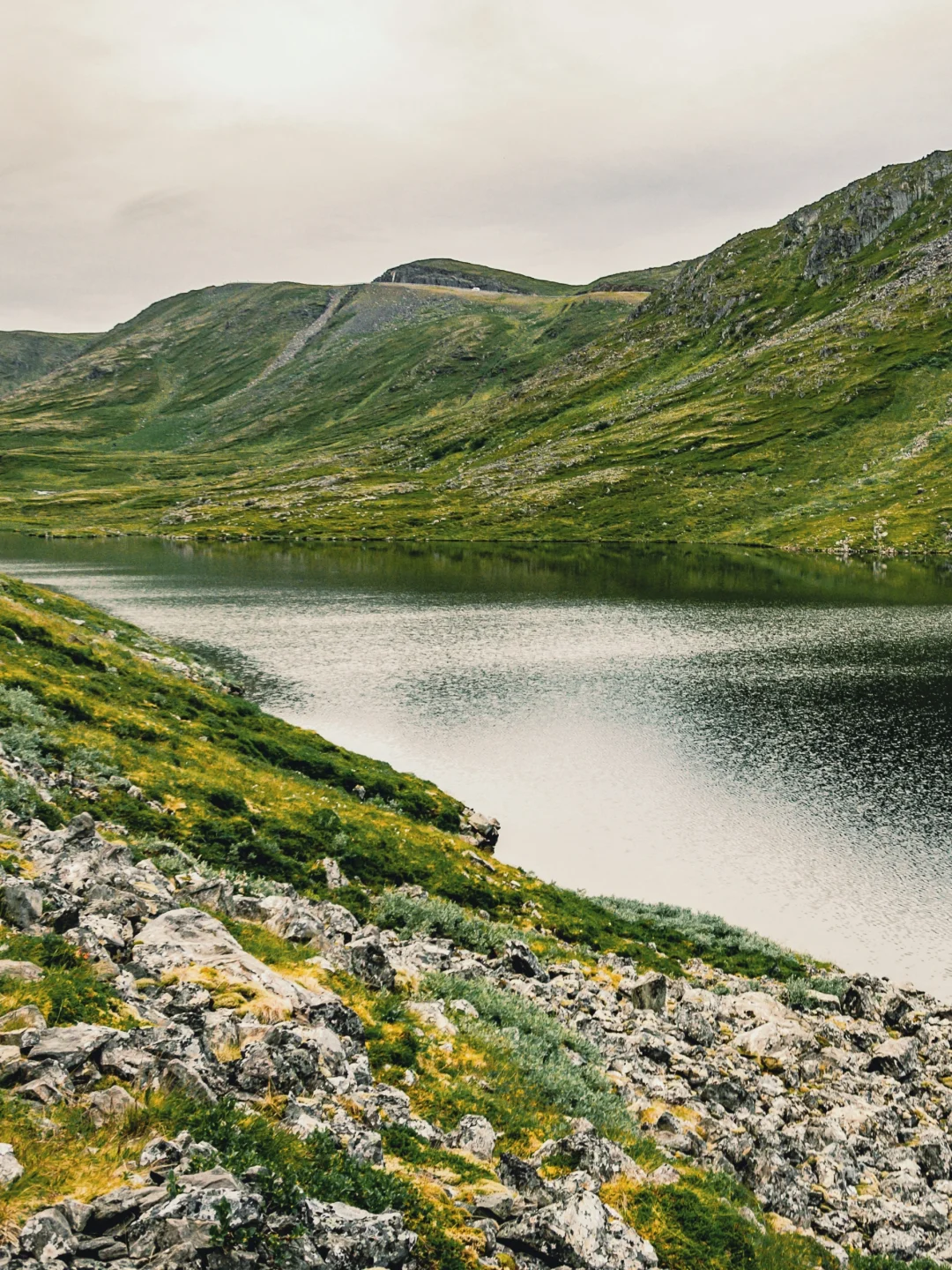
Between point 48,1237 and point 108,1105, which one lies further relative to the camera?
point 108,1105

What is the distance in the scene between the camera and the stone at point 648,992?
24562 mm

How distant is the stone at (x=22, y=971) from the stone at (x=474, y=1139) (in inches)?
282

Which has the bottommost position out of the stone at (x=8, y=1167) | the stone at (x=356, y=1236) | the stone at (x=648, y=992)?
the stone at (x=648, y=992)

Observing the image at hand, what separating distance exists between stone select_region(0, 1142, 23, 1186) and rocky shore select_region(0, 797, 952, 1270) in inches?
0.9

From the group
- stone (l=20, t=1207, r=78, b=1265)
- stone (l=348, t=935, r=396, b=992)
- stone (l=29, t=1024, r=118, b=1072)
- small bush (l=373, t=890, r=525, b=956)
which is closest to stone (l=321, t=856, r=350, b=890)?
small bush (l=373, t=890, r=525, b=956)

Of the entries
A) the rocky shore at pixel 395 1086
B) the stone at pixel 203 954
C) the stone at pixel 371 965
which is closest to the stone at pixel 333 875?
the rocky shore at pixel 395 1086

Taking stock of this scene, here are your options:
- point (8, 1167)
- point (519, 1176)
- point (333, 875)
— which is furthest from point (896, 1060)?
point (8, 1167)

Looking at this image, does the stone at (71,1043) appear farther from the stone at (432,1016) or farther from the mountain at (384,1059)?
the stone at (432,1016)

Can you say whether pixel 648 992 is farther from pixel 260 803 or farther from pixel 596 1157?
pixel 260 803

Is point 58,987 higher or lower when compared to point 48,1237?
higher

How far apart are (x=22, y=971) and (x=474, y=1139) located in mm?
7830

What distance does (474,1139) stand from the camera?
13.5 meters

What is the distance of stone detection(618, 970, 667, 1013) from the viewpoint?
24562 millimetres

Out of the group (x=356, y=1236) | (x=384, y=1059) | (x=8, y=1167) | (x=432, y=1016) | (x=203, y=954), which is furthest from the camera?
(x=432, y=1016)
